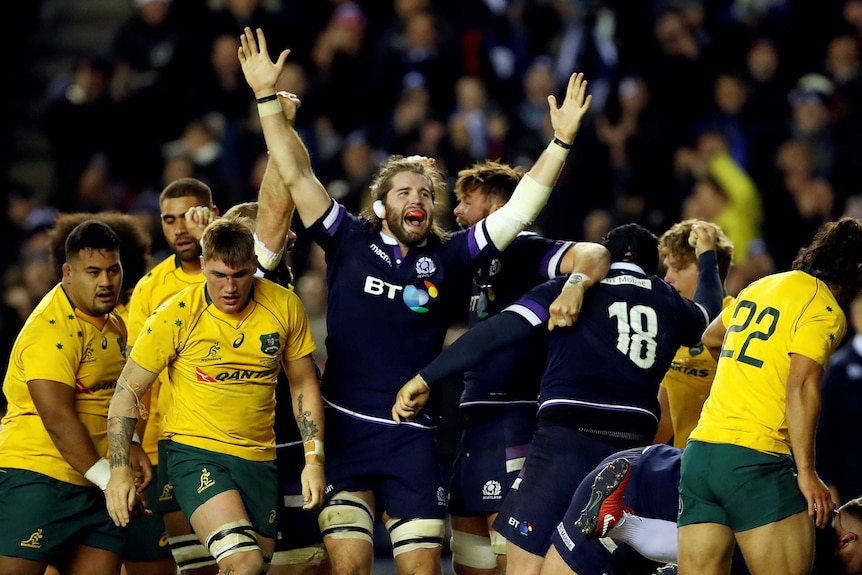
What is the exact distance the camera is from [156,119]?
14.6 metres

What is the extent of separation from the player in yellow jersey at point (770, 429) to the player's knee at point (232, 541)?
205 cm

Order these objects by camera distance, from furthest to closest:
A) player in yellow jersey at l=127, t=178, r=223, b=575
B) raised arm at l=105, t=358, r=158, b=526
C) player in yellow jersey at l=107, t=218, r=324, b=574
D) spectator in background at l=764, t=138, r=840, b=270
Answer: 1. spectator in background at l=764, t=138, r=840, b=270
2. player in yellow jersey at l=127, t=178, r=223, b=575
3. player in yellow jersey at l=107, t=218, r=324, b=574
4. raised arm at l=105, t=358, r=158, b=526

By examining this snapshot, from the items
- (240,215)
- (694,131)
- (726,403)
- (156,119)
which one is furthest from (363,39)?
(726,403)

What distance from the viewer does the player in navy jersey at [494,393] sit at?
7250mm

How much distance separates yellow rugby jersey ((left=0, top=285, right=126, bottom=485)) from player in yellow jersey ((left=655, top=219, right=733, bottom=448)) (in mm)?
3268

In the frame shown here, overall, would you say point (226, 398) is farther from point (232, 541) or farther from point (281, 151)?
point (281, 151)

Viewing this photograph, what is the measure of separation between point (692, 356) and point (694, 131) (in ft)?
19.2

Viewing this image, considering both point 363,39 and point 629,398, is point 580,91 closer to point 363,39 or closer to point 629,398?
point 629,398

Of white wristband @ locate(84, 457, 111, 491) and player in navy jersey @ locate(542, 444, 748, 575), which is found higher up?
white wristband @ locate(84, 457, 111, 491)

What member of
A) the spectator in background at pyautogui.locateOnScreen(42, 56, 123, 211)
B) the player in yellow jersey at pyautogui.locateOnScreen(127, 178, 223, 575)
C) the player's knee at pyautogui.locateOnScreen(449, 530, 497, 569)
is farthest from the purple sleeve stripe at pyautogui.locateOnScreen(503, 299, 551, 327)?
the spectator in background at pyautogui.locateOnScreen(42, 56, 123, 211)

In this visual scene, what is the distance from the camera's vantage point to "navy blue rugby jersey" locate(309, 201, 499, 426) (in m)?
6.75

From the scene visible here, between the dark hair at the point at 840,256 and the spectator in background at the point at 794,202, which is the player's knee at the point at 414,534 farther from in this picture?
the spectator in background at the point at 794,202

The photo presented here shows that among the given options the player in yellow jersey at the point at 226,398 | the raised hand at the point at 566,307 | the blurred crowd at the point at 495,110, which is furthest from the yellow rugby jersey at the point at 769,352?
the blurred crowd at the point at 495,110

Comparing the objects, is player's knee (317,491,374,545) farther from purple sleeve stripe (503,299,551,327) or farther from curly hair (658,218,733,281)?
curly hair (658,218,733,281)
